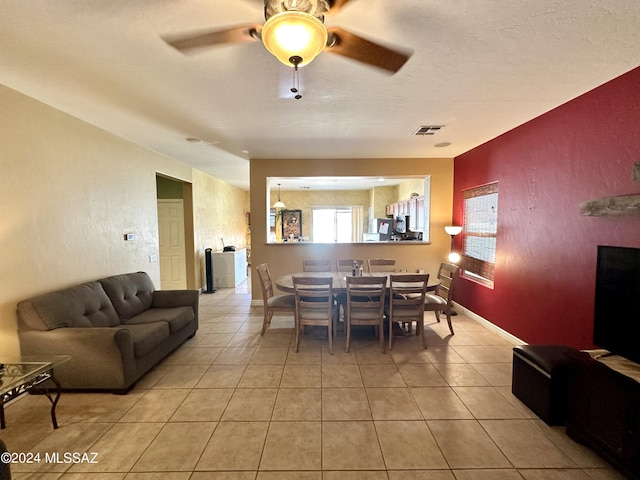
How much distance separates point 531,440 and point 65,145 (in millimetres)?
4717

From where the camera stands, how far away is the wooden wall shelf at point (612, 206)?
195cm

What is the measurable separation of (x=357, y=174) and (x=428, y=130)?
1.64 metres

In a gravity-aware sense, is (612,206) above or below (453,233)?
above

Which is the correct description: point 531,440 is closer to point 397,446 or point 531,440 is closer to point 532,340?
point 397,446

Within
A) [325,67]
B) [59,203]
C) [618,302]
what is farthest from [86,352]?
[618,302]

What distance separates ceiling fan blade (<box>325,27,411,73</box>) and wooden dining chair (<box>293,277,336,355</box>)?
6.53 ft

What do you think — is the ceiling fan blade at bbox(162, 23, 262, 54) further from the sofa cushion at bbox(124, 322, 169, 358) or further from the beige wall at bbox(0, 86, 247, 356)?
the sofa cushion at bbox(124, 322, 169, 358)

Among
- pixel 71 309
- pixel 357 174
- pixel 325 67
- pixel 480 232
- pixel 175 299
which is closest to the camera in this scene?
pixel 325 67

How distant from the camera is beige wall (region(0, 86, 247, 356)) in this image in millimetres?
2320

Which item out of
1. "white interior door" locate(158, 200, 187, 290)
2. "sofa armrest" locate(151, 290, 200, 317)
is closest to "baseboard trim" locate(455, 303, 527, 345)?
"sofa armrest" locate(151, 290, 200, 317)

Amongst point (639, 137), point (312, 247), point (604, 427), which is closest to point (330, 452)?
point (604, 427)

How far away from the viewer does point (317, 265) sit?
446 centimetres

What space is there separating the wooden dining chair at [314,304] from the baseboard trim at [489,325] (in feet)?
7.20

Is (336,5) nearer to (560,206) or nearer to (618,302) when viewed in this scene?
(618,302)
